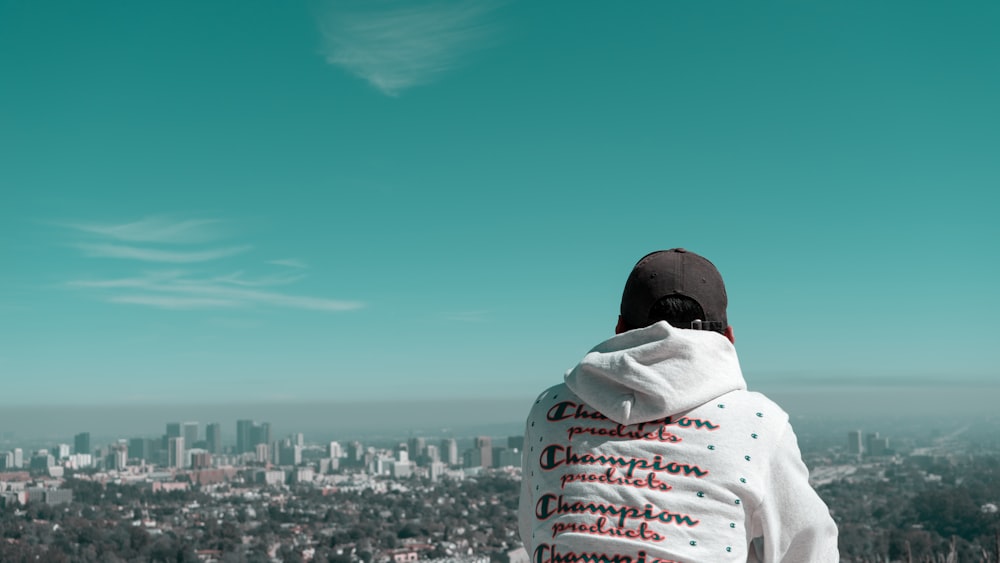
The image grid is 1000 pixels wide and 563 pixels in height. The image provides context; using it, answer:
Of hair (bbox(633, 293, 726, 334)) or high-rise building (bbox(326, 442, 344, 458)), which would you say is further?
high-rise building (bbox(326, 442, 344, 458))

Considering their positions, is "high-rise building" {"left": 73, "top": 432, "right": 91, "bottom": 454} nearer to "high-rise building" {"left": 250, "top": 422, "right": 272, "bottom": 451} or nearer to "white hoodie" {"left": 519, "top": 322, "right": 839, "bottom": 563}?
"high-rise building" {"left": 250, "top": 422, "right": 272, "bottom": 451}

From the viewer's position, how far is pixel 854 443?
48500mm

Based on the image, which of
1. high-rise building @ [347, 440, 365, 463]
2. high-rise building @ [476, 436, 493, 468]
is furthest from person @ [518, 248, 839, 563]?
high-rise building @ [347, 440, 365, 463]

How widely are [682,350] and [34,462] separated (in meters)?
70.4

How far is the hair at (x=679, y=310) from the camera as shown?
969 mm

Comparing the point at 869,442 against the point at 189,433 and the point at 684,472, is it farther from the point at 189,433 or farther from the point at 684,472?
the point at 189,433

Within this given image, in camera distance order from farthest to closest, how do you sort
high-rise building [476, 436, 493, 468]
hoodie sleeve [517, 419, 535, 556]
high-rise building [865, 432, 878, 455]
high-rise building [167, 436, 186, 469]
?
high-rise building [167, 436, 186, 469]
high-rise building [476, 436, 493, 468]
high-rise building [865, 432, 878, 455]
hoodie sleeve [517, 419, 535, 556]

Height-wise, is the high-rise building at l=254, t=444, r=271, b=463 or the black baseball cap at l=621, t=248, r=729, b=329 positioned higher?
the black baseball cap at l=621, t=248, r=729, b=329

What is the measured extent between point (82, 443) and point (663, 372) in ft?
275

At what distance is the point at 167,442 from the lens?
7275 centimetres

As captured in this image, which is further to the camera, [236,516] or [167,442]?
[167,442]

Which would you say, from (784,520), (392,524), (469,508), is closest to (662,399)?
(784,520)

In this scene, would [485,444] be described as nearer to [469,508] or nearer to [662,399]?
[469,508]

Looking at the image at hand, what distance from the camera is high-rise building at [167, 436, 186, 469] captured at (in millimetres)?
68875
